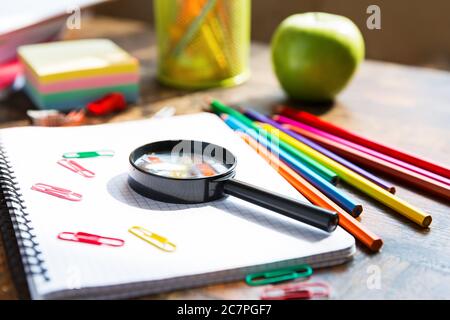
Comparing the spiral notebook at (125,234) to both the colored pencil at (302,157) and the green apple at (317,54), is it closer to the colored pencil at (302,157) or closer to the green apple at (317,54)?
the colored pencil at (302,157)

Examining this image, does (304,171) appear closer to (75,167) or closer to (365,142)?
(365,142)

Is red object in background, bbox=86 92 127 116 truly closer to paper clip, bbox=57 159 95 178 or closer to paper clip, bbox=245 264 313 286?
paper clip, bbox=57 159 95 178

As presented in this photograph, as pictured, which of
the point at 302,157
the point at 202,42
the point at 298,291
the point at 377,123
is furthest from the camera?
the point at 202,42

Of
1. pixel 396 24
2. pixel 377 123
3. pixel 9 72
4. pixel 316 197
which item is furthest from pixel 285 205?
pixel 396 24

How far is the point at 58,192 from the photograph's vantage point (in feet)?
2.03

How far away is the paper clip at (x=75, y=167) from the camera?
660mm

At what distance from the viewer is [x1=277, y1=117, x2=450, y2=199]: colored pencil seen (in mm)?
687

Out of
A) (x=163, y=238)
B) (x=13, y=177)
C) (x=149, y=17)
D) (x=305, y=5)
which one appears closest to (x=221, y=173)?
(x=163, y=238)

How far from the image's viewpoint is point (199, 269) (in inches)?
19.9

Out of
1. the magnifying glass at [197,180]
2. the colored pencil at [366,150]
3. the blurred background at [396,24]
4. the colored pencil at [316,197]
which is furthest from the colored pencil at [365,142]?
the blurred background at [396,24]

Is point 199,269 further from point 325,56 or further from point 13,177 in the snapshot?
point 325,56

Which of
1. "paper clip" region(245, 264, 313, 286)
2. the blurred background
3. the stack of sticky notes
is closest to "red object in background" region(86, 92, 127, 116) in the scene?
the stack of sticky notes

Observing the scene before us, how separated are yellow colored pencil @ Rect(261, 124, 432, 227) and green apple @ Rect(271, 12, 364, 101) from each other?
18 cm

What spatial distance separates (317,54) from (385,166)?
0.83ft
